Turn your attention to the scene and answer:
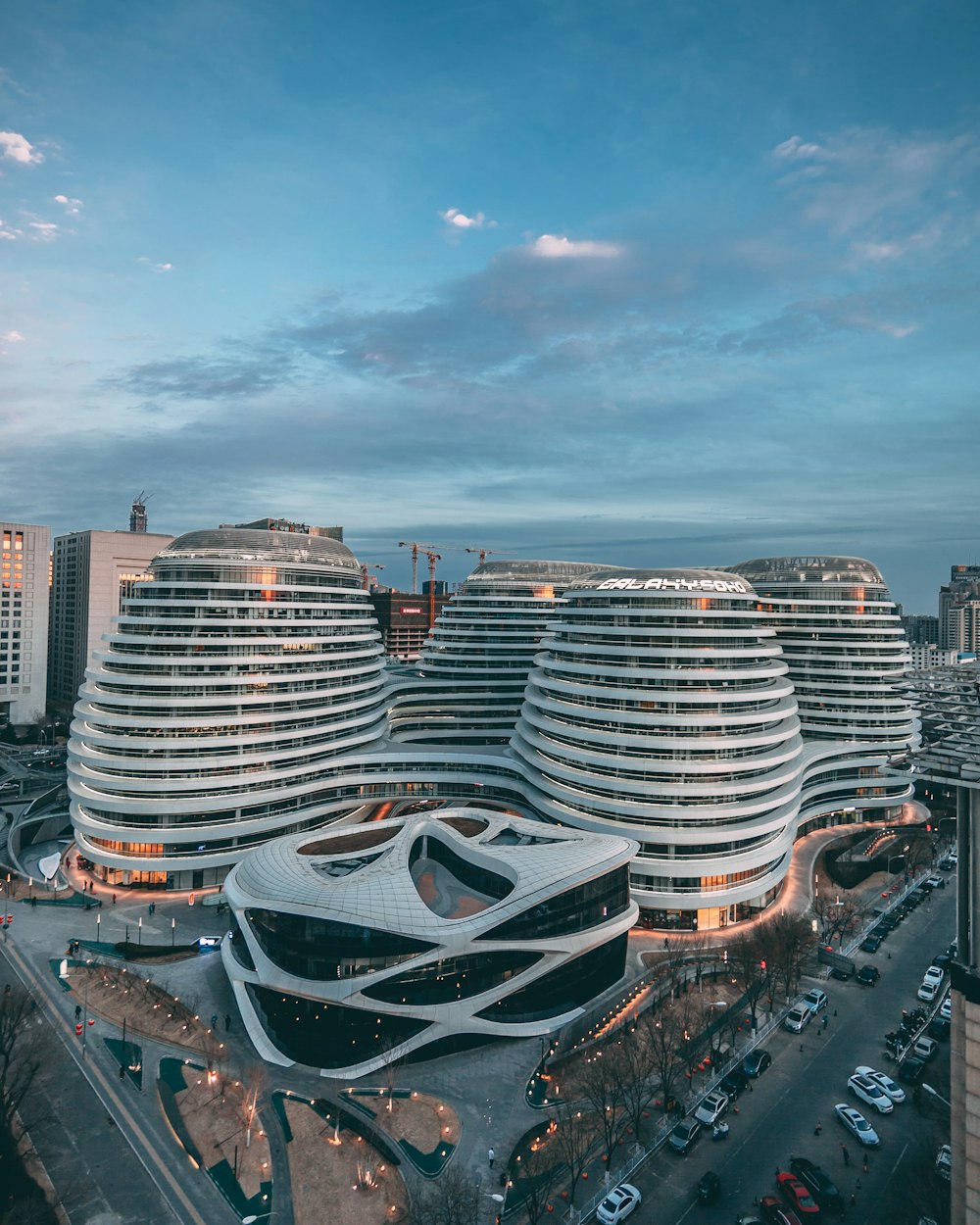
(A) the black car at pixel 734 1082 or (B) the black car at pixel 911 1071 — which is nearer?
(A) the black car at pixel 734 1082

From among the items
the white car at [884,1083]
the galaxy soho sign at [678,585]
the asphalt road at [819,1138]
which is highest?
the galaxy soho sign at [678,585]

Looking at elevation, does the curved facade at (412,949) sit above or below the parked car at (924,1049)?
above

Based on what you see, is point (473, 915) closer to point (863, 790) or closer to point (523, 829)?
point (523, 829)

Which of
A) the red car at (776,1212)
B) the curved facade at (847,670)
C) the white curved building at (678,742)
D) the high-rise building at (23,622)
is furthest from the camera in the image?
the high-rise building at (23,622)

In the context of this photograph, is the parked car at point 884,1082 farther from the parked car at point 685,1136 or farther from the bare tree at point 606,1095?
the bare tree at point 606,1095

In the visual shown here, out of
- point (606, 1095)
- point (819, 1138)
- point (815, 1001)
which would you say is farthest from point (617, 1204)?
point (815, 1001)

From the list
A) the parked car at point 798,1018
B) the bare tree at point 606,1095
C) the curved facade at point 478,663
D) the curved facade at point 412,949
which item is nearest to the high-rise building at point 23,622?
the curved facade at point 478,663

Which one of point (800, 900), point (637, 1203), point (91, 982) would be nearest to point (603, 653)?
point (800, 900)
